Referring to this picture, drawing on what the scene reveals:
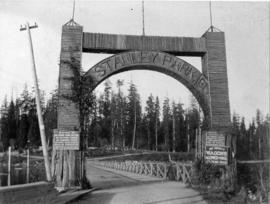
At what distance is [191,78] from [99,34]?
381 cm

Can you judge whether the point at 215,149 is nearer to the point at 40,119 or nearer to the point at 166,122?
the point at 40,119

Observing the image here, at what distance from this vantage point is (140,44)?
14000mm

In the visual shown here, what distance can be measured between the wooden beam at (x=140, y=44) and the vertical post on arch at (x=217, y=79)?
343 mm

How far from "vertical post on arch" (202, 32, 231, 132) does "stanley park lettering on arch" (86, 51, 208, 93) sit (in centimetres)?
37

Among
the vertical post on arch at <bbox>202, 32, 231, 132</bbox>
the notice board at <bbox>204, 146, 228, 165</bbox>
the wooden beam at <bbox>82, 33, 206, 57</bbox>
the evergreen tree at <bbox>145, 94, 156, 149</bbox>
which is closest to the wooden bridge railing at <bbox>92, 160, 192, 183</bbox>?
the notice board at <bbox>204, 146, 228, 165</bbox>

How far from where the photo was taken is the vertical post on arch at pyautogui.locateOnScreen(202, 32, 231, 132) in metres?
13.9

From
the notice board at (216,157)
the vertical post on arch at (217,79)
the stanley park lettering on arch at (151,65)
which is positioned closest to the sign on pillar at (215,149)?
the notice board at (216,157)

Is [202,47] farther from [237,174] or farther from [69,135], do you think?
[69,135]

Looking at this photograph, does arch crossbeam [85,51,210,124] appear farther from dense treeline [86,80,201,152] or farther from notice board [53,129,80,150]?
dense treeline [86,80,201,152]

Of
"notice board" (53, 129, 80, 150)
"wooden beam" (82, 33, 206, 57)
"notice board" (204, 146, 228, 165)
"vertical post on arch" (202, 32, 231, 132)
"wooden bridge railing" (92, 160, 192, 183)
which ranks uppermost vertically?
"wooden beam" (82, 33, 206, 57)

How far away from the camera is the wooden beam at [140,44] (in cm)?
1374

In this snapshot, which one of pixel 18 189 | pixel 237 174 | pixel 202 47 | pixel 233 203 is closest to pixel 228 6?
pixel 202 47

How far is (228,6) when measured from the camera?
1093 cm

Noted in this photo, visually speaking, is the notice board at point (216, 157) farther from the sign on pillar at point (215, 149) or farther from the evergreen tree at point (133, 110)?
the evergreen tree at point (133, 110)
